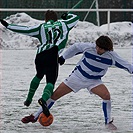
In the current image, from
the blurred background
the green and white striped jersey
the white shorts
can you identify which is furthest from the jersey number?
the blurred background

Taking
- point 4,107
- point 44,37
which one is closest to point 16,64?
point 4,107

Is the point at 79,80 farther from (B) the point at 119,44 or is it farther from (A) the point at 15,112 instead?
(B) the point at 119,44

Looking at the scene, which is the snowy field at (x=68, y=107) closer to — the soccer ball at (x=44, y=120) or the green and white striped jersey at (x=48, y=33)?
the soccer ball at (x=44, y=120)

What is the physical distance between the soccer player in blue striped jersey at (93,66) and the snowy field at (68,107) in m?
0.25

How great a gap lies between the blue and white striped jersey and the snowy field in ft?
2.20

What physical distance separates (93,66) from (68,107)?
191cm

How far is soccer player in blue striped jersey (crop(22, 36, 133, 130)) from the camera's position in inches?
296

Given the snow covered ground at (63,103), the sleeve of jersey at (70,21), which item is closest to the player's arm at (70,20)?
the sleeve of jersey at (70,21)

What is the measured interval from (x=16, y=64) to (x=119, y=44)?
802cm

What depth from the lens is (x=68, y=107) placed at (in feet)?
30.8

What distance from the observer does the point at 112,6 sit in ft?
115

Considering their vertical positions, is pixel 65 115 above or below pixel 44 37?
below

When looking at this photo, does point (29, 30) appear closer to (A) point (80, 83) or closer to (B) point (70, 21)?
(B) point (70, 21)

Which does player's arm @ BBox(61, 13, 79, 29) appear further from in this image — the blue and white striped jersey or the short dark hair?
the short dark hair
